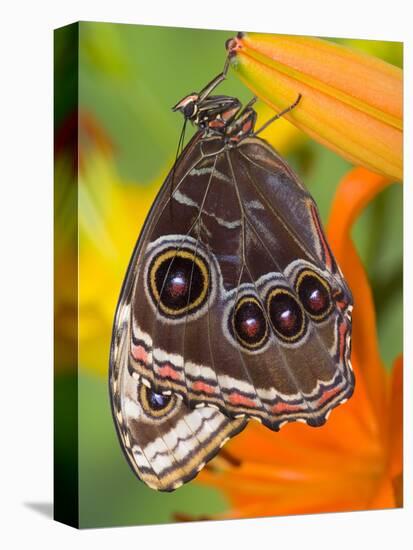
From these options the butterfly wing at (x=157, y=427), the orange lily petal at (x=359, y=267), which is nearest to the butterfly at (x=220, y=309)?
the butterfly wing at (x=157, y=427)

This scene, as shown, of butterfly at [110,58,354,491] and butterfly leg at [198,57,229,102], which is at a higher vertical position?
butterfly leg at [198,57,229,102]

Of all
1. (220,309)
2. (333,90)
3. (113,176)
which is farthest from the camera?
(333,90)

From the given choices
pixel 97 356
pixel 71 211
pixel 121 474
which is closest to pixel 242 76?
pixel 71 211

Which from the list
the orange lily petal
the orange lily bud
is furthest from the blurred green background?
the orange lily petal

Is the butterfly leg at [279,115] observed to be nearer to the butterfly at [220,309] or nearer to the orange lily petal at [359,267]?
the butterfly at [220,309]

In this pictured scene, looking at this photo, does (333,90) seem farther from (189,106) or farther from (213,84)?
(189,106)

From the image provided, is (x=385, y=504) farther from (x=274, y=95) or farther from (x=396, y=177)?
(x=274, y=95)

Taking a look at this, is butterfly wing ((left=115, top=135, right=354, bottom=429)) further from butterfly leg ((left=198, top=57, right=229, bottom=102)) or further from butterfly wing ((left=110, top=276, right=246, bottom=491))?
butterfly leg ((left=198, top=57, right=229, bottom=102))

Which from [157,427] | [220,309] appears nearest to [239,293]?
[220,309]
